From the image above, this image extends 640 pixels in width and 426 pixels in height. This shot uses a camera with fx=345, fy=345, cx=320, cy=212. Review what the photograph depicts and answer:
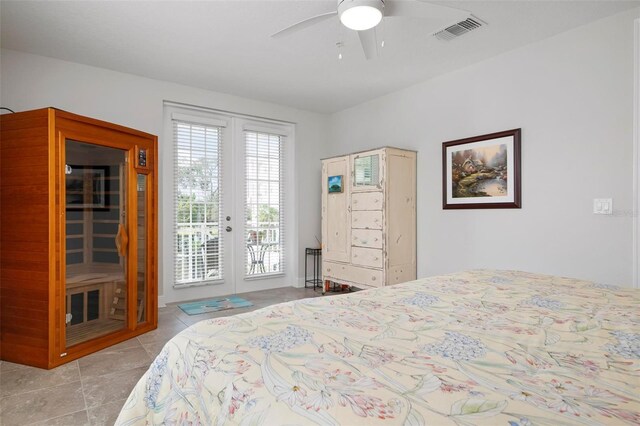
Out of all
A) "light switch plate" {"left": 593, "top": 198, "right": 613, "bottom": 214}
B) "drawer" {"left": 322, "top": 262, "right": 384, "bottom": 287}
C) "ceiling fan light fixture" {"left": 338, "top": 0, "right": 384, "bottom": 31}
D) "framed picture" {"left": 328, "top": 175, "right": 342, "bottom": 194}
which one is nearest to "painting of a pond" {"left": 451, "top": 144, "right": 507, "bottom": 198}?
"light switch plate" {"left": 593, "top": 198, "right": 613, "bottom": 214}

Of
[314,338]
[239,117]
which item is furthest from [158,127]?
[314,338]

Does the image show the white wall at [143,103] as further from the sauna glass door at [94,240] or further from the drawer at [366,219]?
the drawer at [366,219]

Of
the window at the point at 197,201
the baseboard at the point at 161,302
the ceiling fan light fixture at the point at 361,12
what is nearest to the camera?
the ceiling fan light fixture at the point at 361,12

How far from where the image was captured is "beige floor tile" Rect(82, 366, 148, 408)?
209 centimetres

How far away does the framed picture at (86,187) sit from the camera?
8.95 feet

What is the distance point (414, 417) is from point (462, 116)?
3.71 metres

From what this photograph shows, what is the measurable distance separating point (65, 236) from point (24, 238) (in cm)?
29

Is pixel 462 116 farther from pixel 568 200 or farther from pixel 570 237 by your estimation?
pixel 570 237

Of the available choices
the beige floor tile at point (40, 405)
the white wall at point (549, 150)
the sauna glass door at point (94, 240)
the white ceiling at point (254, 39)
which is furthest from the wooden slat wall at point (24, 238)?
the white wall at point (549, 150)

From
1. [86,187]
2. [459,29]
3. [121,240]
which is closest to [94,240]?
[121,240]

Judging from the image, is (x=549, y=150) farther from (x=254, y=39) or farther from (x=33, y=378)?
(x=33, y=378)

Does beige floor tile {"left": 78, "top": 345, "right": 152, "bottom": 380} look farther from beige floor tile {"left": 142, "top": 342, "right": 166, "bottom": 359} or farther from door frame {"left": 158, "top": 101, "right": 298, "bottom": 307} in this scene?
door frame {"left": 158, "top": 101, "right": 298, "bottom": 307}

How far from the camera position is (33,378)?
2346mm

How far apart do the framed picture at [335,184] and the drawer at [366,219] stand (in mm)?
427
